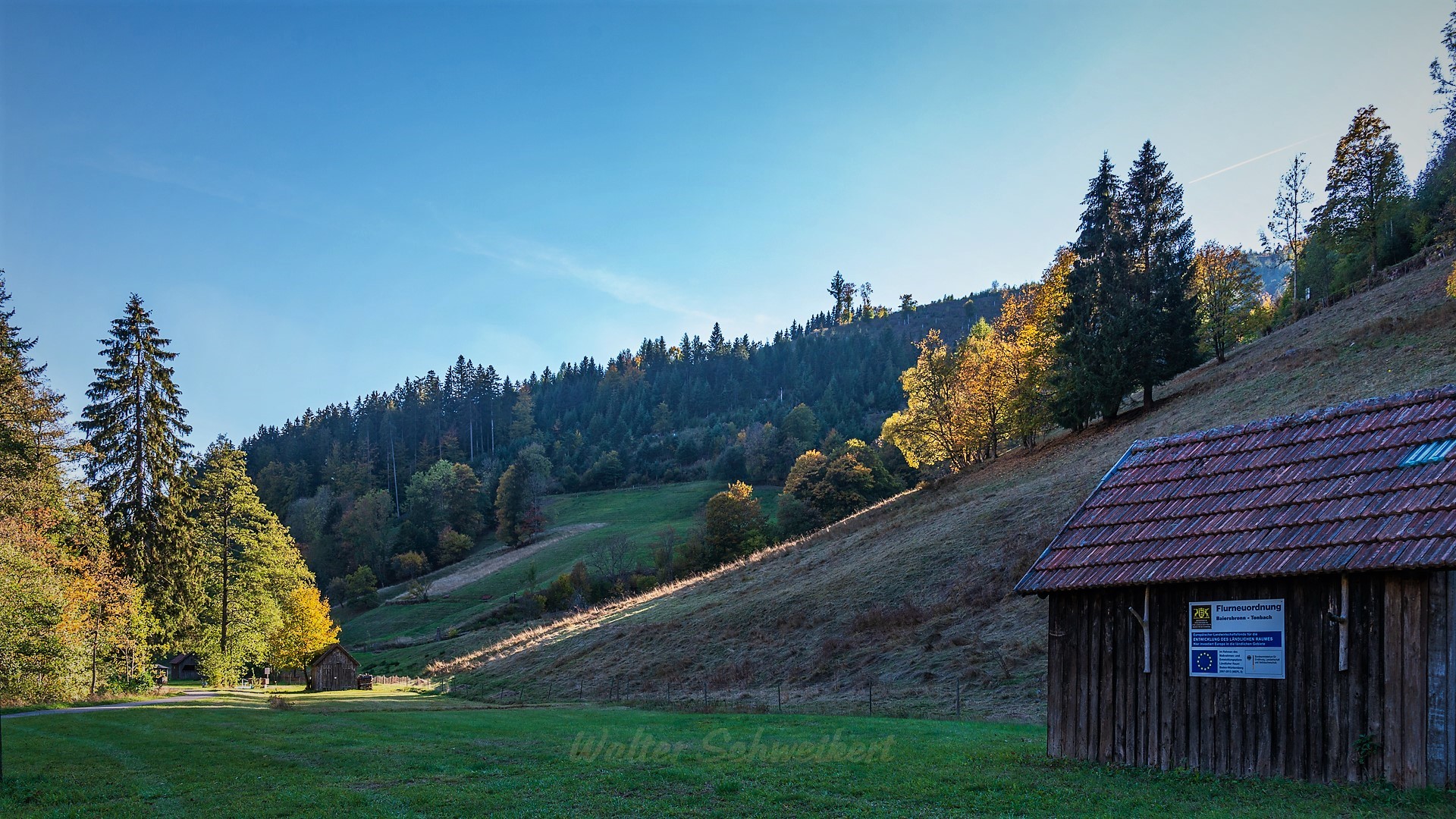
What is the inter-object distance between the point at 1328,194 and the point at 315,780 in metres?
76.7

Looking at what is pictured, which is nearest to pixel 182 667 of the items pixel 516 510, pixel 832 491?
pixel 516 510

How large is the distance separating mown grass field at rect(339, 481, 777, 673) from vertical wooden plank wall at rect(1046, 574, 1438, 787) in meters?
58.5

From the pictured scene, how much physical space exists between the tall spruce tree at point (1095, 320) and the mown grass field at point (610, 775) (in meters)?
33.6

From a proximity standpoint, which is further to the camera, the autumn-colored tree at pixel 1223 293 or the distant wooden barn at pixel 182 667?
the distant wooden barn at pixel 182 667

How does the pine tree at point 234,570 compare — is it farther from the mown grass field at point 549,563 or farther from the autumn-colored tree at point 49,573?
the mown grass field at point 549,563

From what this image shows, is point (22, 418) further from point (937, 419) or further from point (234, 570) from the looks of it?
point (937, 419)

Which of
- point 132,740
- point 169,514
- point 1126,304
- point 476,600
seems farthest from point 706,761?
point 476,600

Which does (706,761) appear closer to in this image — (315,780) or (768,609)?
(315,780)

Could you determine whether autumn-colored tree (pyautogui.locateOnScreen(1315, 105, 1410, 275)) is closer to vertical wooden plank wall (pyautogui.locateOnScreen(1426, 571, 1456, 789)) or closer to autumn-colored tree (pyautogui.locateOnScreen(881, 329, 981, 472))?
autumn-colored tree (pyautogui.locateOnScreen(881, 329, 981, 472))

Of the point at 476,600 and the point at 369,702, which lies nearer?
the point at 369,702

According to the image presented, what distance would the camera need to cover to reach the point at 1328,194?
2544 inches

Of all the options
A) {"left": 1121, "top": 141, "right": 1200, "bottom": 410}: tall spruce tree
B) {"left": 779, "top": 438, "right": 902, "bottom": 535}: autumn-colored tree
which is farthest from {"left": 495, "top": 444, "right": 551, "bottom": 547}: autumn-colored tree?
{"left": 1121, "top": 141, "right": 1200, "bottom": 410}: tall spruce tree

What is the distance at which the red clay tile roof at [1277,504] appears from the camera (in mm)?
12141

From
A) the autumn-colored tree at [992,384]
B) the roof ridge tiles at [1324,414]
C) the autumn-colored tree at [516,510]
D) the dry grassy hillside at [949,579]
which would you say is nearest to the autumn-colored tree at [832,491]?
the dry grassy hillside at [949,579]
